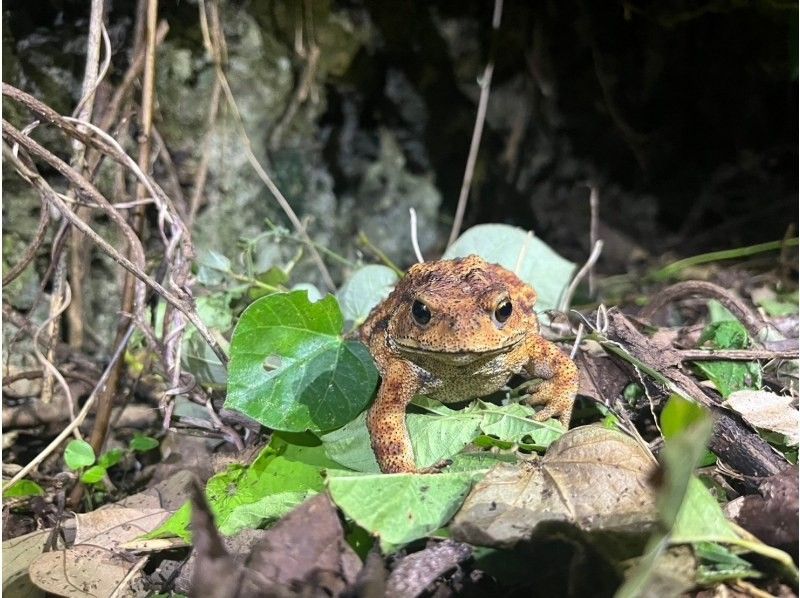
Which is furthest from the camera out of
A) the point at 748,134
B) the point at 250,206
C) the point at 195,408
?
the point at 748,134

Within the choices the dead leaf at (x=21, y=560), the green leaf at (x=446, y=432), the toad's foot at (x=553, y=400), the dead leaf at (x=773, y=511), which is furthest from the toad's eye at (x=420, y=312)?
the dead leaf at (x=21, y=560)

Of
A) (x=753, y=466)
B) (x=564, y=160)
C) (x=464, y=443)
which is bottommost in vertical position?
(x=464, y=443)

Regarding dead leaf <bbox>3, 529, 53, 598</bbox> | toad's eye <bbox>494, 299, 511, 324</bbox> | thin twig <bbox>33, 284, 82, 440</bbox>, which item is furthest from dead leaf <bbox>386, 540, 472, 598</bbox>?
thin twig <bbox>33, 284, 82, 440</bbox>

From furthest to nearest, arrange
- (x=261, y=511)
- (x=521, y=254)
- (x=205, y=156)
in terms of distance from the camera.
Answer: (x=205, y=156) → (x=521, y=254) → (x=261, y=511)

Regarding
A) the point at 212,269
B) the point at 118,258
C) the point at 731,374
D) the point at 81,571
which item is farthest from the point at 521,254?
the point at 81,571

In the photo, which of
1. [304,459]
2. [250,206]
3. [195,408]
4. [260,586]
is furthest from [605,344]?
[250,206]

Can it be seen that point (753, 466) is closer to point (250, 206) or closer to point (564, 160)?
point (250, 206)

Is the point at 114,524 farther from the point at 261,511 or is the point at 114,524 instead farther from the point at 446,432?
the point at 446,432
